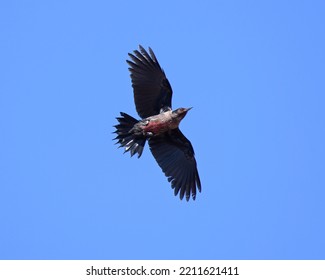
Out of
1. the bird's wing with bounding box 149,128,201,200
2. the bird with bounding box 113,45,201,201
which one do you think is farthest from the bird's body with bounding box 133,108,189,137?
the bird's wing with bounding box 149,128,201,200

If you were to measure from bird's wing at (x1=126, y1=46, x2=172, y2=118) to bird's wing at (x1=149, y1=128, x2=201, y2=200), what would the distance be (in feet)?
2.96

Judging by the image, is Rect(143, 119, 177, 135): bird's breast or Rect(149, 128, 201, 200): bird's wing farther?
Rect(149, 128, 201, 200): bird's wing

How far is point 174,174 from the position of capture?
68.4 feet

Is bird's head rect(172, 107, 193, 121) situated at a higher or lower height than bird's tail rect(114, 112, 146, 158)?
higher

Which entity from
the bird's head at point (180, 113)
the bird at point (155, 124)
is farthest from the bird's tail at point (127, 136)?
the bird's head at point (180, 113)

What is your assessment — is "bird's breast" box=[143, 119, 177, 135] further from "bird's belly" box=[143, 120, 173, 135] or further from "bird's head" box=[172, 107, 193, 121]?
"bird's head" box=[172, 107, 193, 121]

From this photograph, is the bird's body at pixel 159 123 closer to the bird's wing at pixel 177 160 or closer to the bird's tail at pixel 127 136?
the bird's tail at pixel 127 136

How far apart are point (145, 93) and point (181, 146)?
189 centimetres

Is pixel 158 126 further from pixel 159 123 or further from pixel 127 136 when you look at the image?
pixel 127 136

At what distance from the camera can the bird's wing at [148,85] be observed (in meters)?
19.8

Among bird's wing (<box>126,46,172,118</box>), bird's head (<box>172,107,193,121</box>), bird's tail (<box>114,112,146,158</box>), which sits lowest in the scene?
bird's tail (<box>114,112,146,158</box>)

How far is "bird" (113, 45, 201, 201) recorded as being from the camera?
19.6 metres

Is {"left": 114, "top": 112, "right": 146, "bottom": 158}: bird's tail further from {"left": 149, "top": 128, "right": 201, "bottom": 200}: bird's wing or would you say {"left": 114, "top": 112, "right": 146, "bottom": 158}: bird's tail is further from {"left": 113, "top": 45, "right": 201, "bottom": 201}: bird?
{"left": 149, "top": 128, "right": 201, "bottom": 200}: bird's wing
